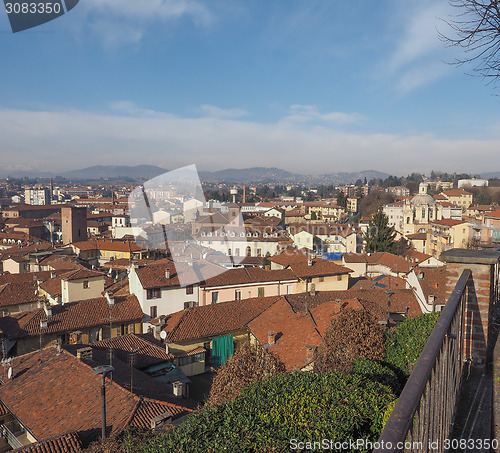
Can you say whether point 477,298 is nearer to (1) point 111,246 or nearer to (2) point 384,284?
(2) point 384,284

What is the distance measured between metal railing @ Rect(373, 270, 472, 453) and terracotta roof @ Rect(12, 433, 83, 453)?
687cm

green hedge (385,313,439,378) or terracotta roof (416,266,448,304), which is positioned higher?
green hedge (385,313,439,378)

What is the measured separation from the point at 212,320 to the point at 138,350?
3.96 meters

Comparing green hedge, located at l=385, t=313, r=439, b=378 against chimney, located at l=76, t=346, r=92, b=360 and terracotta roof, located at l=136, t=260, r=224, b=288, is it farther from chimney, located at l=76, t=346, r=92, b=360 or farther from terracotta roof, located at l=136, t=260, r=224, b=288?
terracotta roof, located at l=136, t=260, r=224, b=288

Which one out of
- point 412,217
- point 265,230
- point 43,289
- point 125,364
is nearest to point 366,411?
point 125,364

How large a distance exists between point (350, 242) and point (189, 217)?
23.7m

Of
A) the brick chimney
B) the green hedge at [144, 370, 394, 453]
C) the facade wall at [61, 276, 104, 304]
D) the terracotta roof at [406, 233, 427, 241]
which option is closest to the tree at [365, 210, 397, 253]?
the terracotta roof at [406, 233, 427, 241]

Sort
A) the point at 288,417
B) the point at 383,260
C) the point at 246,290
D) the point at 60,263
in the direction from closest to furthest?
1. the point at 288,417
2. the point at 246,290
3. the point at 60,263
4. the point at 383,260

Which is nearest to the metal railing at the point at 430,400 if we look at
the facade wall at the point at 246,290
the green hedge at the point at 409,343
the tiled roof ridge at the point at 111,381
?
the green hedge at the point at 409,343

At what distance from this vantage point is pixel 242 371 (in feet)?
28.6

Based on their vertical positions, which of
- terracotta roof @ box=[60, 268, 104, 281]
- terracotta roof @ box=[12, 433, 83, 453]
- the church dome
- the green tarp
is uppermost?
the church dome

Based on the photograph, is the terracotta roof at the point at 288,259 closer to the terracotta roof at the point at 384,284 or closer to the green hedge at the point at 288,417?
the terracotta roof at the point at 384,284

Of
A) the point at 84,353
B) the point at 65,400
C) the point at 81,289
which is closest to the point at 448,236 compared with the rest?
the point at 81,289

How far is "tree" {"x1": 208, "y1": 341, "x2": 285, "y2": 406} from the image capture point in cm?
820
